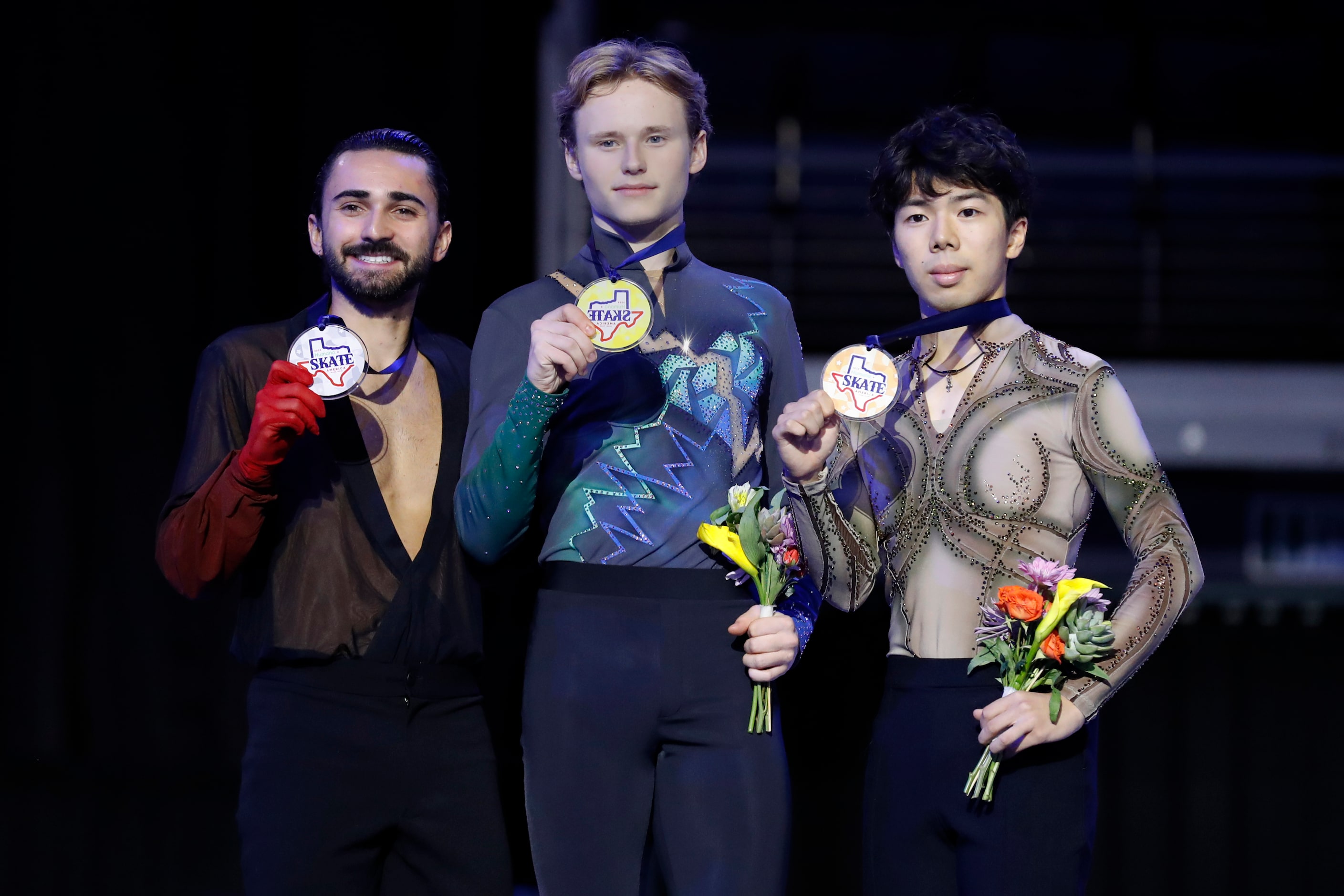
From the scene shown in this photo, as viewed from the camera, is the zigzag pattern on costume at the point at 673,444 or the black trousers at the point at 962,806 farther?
the zigzag pattern on costume at the point at 673,444

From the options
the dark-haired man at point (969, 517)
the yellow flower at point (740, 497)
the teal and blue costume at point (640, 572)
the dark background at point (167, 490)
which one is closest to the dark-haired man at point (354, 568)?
the teal and blue costume at point (640, 572)

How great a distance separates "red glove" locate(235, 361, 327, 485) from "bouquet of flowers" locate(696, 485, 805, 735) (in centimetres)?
64

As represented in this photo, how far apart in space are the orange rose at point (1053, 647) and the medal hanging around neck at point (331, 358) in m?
1.12

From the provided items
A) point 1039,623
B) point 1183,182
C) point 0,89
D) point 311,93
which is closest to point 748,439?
point 1039,623

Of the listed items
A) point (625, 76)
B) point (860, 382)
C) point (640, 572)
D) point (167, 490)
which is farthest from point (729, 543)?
point (167, 490)

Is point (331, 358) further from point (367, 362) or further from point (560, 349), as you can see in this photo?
point (560, 349)

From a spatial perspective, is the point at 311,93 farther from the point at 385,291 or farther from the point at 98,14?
the point at 385,291

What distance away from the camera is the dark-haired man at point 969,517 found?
194 centimetres

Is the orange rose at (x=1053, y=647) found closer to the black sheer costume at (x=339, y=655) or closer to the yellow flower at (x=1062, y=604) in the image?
Result: the yellow flower at (x=1062, y=604)

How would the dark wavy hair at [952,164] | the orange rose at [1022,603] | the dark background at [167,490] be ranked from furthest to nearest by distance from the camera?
the dark background at [167,490]
the dark wavy hair at [952,164]
the orange rose at [1022,603]

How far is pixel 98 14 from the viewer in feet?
12.2

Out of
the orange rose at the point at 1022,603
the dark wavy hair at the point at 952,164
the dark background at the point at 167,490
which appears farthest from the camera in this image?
the dark background at the point at 167,490

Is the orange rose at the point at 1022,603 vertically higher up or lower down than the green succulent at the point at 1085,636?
higher up

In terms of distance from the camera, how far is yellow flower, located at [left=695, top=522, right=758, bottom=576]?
2074 millimetres
